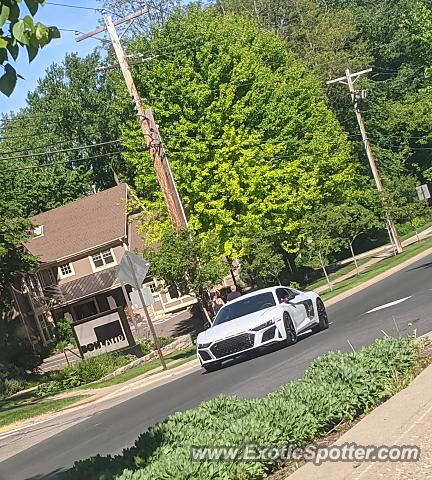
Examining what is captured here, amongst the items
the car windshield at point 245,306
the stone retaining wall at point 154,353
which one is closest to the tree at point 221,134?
the stone retaining wall at point 154,353

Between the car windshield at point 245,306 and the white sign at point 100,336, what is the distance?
13676 millimetres

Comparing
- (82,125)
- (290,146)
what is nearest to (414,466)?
(290,146)

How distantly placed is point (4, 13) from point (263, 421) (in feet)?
12.7

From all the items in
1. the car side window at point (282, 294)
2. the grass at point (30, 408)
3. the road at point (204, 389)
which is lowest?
the grass at point (30, 408)

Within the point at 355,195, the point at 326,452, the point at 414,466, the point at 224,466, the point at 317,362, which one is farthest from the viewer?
the point at 355,195

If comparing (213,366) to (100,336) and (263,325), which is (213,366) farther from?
(100,336)

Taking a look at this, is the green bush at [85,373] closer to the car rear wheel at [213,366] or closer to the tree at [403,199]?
the car rear wheel at [213,366]

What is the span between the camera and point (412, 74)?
68.6 m

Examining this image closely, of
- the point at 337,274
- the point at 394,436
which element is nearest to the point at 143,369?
the point at 394,436

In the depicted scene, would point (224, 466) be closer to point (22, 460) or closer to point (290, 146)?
point (22, 460)

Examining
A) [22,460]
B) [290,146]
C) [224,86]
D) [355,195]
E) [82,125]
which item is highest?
[82,125]

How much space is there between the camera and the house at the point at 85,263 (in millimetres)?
52312

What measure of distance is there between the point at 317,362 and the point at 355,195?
40454 millimetres

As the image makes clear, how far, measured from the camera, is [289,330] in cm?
1764
